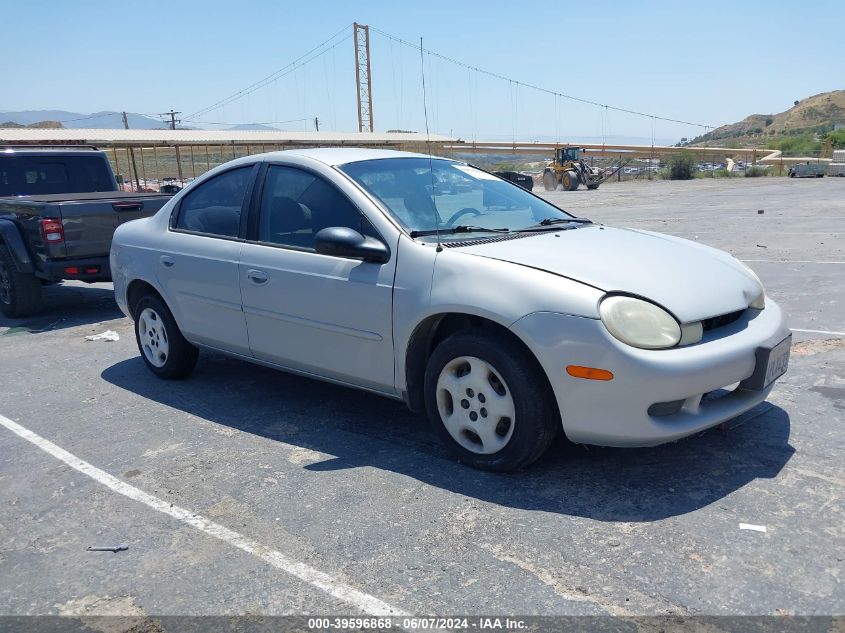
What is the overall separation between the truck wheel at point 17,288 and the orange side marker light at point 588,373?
7.09 metres

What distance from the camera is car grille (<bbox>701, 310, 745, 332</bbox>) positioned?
3.52 m

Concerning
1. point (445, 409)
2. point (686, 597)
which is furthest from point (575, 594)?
point (445, 409)

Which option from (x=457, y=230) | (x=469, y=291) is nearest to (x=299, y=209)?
(x=457, y=230)

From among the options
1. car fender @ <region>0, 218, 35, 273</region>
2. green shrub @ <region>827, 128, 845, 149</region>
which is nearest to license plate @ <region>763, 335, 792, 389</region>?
car fender @ <region>0, 218, 35, 273</region>

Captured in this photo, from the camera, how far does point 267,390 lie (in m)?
5.35

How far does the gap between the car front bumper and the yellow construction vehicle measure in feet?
120

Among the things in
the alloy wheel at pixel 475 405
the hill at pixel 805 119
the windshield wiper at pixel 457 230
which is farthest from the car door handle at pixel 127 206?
the hill at pixel 805 119

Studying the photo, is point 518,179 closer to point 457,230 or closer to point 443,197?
point 443,197

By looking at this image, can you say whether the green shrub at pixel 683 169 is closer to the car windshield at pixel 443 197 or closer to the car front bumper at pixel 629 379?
the car windshield at pixel 443 197

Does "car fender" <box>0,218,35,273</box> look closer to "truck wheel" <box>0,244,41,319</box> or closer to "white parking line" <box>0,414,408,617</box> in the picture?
"truck wheel" <box>0,244,41,319</box>

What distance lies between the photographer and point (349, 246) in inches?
154

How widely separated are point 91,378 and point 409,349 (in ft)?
10.9

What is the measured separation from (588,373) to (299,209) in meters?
2.15

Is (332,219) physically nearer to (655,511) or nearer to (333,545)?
(333,545)
